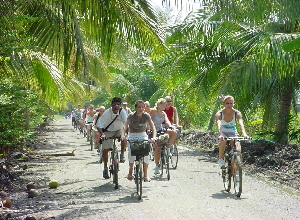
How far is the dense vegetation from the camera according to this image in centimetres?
852

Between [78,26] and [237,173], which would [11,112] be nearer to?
[78,26]

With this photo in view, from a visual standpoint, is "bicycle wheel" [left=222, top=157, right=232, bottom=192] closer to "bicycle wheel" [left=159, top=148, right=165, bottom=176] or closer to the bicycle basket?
the bicycle basket

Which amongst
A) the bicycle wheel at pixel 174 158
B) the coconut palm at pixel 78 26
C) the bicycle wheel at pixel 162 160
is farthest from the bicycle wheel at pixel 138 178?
the bicycle wheel at pixel 174 158

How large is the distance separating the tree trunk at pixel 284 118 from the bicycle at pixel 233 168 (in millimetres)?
6020

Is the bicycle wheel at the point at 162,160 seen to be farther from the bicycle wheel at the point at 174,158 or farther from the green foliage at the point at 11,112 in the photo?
the green foliage at the point at 11,112

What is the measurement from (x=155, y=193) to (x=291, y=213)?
2.54 meters

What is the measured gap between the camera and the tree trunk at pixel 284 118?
14.4 m

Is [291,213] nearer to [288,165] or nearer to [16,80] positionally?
Result: [288,165]

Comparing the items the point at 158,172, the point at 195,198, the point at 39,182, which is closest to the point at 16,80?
the point at 39,182

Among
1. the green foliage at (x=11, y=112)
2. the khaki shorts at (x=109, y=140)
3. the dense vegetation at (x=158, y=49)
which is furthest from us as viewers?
the green foliage at (x=11, y=112)

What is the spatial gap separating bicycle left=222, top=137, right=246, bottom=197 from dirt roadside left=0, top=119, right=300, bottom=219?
6.8 inches

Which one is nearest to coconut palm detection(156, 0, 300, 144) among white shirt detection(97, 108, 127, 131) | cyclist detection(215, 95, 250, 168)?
cyclist detection(215, 95, 250, 168)

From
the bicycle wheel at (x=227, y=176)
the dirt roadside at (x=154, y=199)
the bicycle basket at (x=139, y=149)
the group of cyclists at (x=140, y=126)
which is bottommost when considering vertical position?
the dirt roadside at (x=154, y=199)

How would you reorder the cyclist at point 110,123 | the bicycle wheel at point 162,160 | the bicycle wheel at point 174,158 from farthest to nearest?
1. the bicycle wheel at point 174,158
2. the bicycle wheel at point 162,160
3. the cyclist at point 110,123
